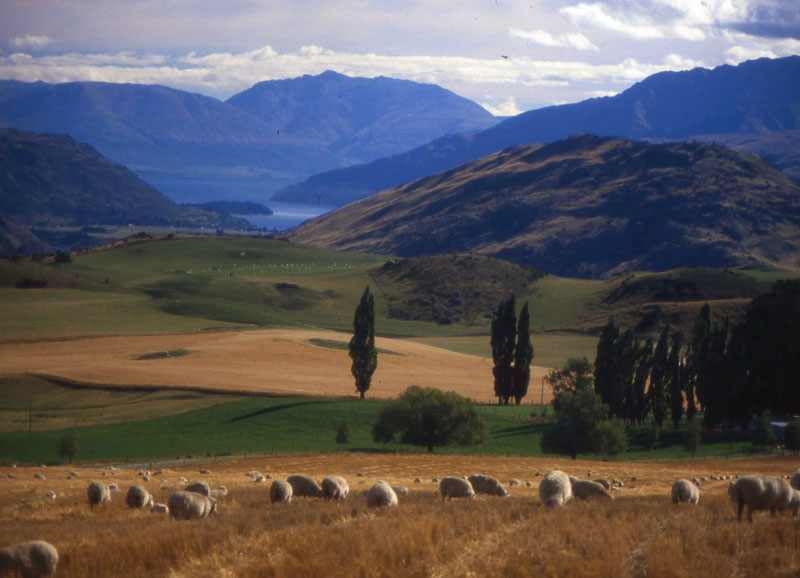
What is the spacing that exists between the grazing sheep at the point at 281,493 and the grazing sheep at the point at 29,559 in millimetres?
7707

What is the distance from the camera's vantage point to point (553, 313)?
174750 mm

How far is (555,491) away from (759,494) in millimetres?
5205

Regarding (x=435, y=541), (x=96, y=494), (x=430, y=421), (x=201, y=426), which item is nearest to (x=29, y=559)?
(x=435, y=541)

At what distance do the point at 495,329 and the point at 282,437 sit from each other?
3066cm

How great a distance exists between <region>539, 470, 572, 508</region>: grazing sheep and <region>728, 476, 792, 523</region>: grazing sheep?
4.40m

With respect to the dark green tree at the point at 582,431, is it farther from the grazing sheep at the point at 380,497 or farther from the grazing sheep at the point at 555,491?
the grazing sheep at the point at 380,497

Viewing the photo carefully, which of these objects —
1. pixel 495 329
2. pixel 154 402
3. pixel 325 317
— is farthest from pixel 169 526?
pixel 325 317

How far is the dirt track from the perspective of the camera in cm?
8338

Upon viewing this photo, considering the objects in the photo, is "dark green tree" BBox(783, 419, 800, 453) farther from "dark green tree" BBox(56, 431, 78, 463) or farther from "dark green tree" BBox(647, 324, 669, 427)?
"dark green tree" BBox(56, 431, 78, 463)

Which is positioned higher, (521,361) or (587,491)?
(587,491)

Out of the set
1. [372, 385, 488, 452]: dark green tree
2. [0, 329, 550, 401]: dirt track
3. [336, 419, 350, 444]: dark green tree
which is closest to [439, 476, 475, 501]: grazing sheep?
[372, 385, 488, 452]: dark green tree

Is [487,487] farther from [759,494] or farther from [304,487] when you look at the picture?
[759,494]

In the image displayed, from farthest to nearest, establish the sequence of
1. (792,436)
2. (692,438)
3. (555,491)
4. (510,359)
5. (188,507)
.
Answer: (510,359) → (692,438) → (792,436) → (555,491) → (188,507)

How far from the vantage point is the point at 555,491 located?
72.1 feet
